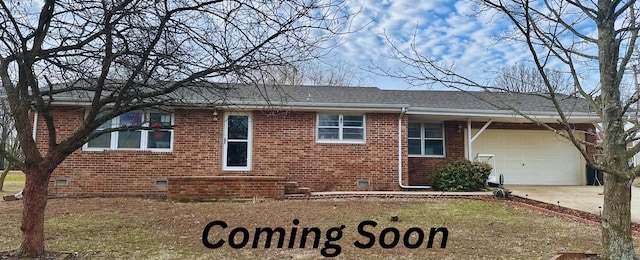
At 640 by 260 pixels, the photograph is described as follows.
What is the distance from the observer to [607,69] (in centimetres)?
430

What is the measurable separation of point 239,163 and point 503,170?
8572 mm

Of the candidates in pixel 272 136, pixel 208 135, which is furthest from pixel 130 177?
pixel 272 136

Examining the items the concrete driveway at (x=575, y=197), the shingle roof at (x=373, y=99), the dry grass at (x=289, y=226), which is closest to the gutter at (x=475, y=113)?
the shingle roof at (x=373, y=99)

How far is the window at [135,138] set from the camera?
10.8 metres

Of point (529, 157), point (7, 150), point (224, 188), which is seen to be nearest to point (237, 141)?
point (224, 188)

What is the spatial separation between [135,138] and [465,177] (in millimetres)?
8912

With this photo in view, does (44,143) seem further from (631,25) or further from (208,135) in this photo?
(631,25)

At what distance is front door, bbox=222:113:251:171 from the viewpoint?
1107cm

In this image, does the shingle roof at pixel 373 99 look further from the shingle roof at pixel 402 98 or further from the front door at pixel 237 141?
the front door at pixel 237 141

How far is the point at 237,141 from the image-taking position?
11.1 meters

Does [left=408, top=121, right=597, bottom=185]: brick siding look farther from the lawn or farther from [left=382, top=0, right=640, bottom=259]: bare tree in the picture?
[left=382, top=0, right=640, bottom=259]: bare tree

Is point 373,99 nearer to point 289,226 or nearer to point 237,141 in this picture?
point 237,141

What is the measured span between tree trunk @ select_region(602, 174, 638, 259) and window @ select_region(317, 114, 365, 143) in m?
7.41

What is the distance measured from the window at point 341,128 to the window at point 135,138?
161 inches
